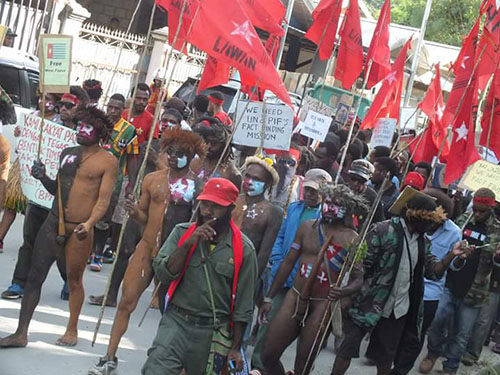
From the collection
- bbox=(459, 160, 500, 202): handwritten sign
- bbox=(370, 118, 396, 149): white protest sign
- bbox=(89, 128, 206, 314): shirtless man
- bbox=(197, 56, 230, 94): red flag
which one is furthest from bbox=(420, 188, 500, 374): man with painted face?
bbox=(370, 118, 396, 149): white protest sign

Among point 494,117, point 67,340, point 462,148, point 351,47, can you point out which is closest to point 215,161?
point 67,340

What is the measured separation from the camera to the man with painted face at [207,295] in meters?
5.84

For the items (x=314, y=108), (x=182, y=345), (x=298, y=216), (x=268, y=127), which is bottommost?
(x=182, y=345)

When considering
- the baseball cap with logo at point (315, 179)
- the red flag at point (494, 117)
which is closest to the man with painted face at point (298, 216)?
the baseball cap with logo at point (315, 179)

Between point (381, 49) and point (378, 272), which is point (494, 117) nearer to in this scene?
point (381, 49)

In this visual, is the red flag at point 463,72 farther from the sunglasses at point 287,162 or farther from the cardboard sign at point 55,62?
the cardboard sign at point 55,62

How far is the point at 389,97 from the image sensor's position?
50.3ft

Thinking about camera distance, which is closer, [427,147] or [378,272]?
[378,272]

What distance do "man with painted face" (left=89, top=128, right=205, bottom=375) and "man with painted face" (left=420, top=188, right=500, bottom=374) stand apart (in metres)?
A: 2.89

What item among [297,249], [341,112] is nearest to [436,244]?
[297,249]

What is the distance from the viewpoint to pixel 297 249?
7.35 m

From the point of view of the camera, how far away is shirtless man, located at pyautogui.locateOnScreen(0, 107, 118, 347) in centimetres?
756

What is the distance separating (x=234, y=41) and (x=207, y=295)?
3363 millimetres

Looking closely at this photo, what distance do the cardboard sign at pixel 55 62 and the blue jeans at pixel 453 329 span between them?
4.30 m
